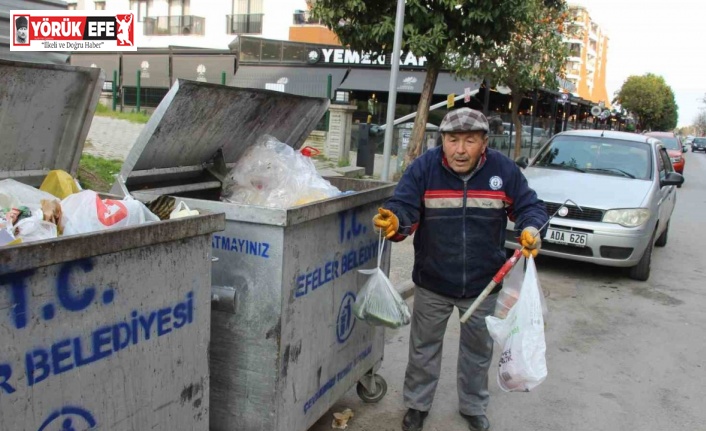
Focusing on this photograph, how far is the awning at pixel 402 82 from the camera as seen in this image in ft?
63.0

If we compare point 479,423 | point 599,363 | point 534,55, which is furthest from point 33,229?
point 534,55

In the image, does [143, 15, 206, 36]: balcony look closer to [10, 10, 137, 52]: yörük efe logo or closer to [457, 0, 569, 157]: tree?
[457, 0, 569, 157]: tree

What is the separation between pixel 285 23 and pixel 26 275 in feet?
95.4

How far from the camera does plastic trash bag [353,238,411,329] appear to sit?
2.89 metres

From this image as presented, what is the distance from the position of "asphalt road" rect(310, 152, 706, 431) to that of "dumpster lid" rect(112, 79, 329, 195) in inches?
60.8

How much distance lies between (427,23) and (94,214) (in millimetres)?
7441

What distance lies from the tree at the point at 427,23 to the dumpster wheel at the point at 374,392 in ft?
19.5

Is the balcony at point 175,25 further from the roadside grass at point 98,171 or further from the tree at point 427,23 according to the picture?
the tree at point 427,23

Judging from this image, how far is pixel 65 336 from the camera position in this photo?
67.4 inches

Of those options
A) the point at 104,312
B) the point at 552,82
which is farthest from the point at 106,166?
the point at 552,82

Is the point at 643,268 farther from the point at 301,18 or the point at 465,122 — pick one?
the point at 301,18

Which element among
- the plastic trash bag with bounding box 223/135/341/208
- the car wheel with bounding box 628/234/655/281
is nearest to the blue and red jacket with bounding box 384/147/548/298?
the plastic trash bag with bounding box 223/135/341/208

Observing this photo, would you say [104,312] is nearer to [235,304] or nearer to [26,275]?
[26,275]

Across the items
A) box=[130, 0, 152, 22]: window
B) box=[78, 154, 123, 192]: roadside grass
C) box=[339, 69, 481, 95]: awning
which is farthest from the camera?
box=[130, 0, 152, 22]: window
